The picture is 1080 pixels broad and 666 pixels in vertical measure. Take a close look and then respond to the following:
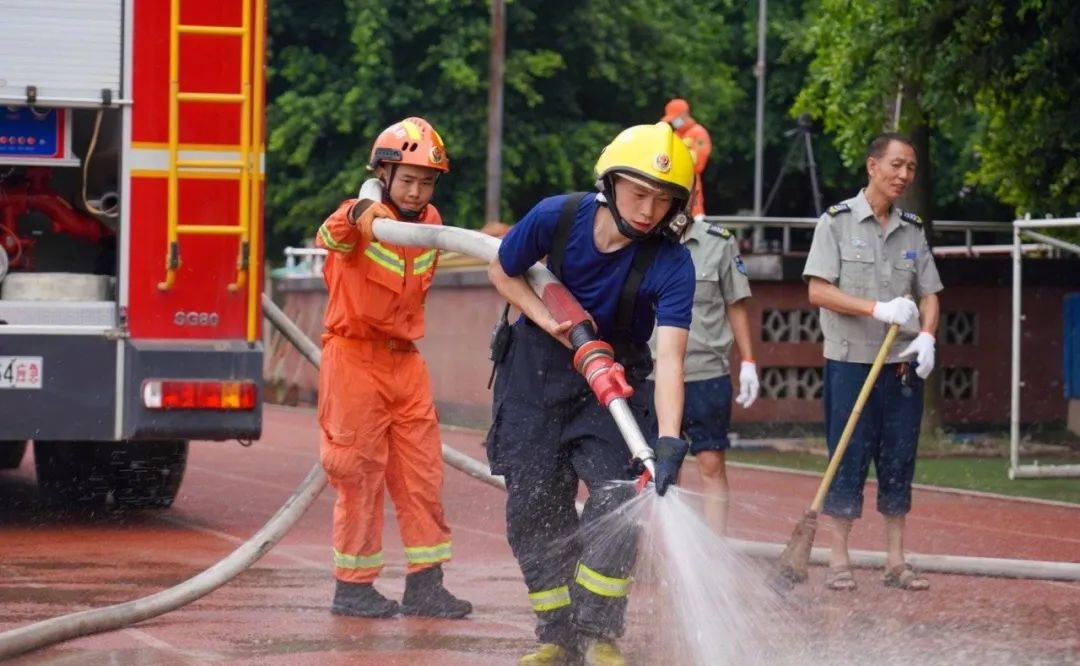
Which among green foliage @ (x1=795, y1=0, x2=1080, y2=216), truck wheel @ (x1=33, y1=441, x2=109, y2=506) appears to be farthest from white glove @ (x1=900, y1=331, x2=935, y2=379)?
green foliage @ (x1=795, y1=0, x2=1080, y2=216)

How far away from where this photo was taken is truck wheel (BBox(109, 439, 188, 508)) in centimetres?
1112

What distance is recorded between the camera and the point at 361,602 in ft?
25.5

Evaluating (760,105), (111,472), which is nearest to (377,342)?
(111,472)

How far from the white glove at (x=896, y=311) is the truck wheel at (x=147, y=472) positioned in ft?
13.9

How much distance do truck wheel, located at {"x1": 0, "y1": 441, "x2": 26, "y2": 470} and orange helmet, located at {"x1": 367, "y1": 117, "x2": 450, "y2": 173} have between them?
6521 mm

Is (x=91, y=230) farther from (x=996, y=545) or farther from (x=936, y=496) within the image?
(x=936, y=496)

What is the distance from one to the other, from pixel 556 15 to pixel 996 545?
24.5 meters

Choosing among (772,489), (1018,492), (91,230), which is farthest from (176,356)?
(1018,492)

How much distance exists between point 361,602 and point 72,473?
14.2 ft

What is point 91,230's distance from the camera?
1053 cm

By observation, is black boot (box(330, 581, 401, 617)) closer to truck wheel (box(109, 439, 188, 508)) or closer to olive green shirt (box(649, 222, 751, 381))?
olive green shirt (box(649, 222, 751, 381))

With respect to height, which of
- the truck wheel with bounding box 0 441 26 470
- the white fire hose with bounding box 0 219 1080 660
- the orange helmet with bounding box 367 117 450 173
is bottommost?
the truck wheel with bounding box 0 441 26 470

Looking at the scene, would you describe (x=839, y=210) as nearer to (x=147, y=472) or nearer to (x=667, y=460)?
(x=667, y=460)

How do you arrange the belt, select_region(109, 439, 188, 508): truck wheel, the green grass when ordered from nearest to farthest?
the belt → select_region(109, 439, 188, 508): truck wheel → the green grass
